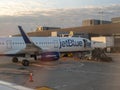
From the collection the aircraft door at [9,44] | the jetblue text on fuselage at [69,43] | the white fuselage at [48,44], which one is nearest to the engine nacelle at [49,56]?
the white fuselage at [48,44]

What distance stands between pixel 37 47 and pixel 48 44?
409 centimetres

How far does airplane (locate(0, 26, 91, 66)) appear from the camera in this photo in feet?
105

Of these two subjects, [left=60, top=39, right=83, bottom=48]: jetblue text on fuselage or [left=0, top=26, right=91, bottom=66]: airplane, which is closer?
[left=0, top=26, right=91, bottom=66]: airplane

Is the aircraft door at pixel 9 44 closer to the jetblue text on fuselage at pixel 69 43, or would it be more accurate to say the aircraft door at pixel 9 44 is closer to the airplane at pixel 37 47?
the airplane at pixel 37 47

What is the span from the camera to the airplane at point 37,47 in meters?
32.0

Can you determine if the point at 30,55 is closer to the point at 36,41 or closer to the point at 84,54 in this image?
the point at 36,41

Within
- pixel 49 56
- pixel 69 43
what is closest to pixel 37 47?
pixel 49 56

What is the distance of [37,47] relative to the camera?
32.4 meters

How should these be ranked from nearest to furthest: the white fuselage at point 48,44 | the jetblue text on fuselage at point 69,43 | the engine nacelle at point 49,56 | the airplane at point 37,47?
the engine nacelle at point 49,56
the airplane at point 37,47
the white fuselage at point 48,44
the jetblue text on fuselage at point 69,43

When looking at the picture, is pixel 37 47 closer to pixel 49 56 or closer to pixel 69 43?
pixel 49 56

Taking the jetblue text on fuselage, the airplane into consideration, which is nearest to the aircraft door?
the airplane

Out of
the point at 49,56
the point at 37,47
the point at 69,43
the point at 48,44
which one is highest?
the point at 69,43

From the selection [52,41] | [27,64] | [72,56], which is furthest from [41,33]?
[27,64]

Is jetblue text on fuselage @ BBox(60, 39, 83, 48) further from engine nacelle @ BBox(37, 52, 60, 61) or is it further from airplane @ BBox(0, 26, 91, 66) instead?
engine nacelle @ BBox(37, 52, 60, 61)
